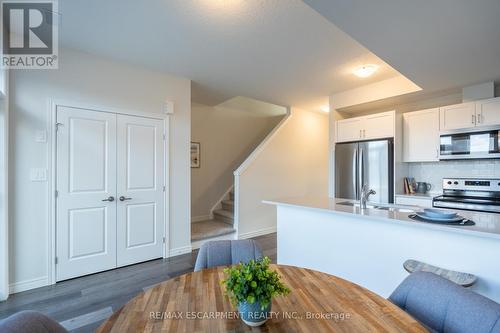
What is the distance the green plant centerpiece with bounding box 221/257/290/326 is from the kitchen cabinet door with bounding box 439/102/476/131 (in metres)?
3.72

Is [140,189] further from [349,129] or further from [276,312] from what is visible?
[349,129]

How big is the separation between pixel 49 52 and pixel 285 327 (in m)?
3.49

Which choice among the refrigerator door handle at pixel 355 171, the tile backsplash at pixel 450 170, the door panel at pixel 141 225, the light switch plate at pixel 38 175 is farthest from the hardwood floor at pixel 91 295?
the tile backsplash at pixel 450 170

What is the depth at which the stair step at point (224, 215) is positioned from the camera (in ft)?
16.2

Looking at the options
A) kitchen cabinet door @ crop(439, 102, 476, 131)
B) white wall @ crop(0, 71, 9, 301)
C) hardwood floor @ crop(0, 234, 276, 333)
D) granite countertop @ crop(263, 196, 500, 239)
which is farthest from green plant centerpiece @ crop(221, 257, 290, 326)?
kitchen cabinet door @ crop(439, 102, 476, 131)

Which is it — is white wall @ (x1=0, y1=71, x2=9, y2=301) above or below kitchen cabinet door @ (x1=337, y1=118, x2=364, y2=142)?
below

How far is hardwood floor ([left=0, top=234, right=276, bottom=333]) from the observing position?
217cm

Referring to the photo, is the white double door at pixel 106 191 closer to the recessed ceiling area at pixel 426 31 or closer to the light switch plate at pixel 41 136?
the light switch plate at pixel 41 136

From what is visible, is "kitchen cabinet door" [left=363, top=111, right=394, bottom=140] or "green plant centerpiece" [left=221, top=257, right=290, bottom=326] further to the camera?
"kitchen cabinet door" [left=363, top=111, right=394, bottom=140]

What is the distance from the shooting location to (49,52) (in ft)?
8.94

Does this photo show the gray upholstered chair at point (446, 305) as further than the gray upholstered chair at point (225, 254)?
No

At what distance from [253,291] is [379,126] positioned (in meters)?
3.78

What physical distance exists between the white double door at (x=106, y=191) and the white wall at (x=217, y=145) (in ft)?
6.47

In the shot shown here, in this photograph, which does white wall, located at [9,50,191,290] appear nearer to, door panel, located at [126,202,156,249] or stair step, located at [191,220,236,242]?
door panel, located at [126,202,156,249]
